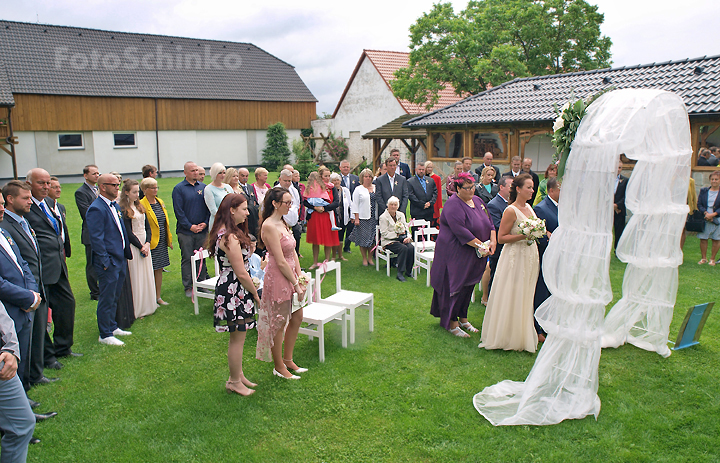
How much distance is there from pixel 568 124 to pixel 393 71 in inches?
1031

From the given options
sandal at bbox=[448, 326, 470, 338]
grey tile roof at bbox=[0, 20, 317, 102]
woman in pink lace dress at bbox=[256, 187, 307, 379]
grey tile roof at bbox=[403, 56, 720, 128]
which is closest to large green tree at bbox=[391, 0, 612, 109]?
grey tile roof at bbox=[403, 56, 720, 128]

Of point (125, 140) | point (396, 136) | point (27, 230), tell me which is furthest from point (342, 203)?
point (125, 140)

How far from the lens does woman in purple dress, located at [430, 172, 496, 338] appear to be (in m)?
5.96

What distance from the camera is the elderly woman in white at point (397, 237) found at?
29.5 ft

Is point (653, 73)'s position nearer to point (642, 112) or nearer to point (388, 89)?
point (642, 112)

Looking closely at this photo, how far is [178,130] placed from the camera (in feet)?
104

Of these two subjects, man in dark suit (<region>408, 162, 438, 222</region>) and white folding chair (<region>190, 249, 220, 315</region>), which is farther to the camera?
man in dark suit (<region>408, 162, 438, 222</region>)

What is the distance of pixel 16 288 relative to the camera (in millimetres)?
3750

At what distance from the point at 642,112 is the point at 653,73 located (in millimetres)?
12011

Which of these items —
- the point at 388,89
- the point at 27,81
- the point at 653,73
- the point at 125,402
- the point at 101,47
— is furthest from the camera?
the point at 101,47

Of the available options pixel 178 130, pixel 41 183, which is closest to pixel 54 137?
pixel 178 130

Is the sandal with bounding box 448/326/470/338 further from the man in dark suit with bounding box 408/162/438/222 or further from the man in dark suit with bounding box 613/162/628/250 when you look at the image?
the man in dark suit with bounding box 613/162/628/250

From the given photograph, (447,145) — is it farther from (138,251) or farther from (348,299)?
(138,251)

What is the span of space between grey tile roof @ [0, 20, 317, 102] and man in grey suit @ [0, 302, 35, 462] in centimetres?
2874
